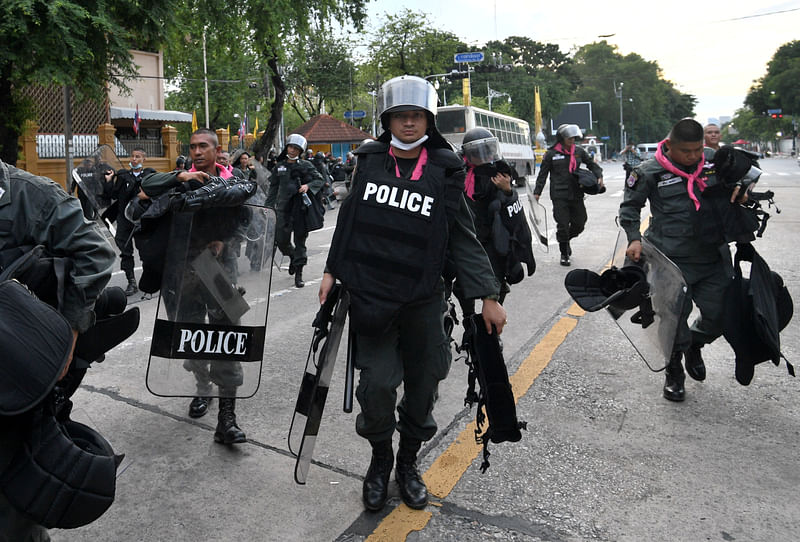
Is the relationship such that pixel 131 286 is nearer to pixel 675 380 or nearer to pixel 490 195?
pixel 490 195

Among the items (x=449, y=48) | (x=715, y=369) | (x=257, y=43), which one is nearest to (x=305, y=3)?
(x=257, y=43)

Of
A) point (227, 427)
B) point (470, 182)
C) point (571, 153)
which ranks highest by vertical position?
point (571, 153)

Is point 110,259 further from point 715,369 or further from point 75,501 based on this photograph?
point 715,369

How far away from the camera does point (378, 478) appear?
115 inches

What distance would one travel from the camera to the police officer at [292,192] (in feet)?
27.6

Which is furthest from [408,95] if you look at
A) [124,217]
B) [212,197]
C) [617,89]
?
[617,89]

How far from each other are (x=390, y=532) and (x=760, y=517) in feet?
4.91

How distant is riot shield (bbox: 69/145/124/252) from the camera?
8.52m

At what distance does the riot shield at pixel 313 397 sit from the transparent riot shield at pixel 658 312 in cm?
187

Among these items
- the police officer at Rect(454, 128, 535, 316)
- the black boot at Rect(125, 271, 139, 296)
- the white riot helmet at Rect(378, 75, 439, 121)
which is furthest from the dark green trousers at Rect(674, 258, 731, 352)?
the black boot at Rect(125, 271, 139, 296)

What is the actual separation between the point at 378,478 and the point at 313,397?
527 mm

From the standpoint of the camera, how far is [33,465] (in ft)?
5.58

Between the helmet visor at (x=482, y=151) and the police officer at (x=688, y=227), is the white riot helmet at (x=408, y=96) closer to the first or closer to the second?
the police officer at (x=688, y=227)

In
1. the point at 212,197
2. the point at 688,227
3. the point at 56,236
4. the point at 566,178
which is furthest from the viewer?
the point at 566,178
